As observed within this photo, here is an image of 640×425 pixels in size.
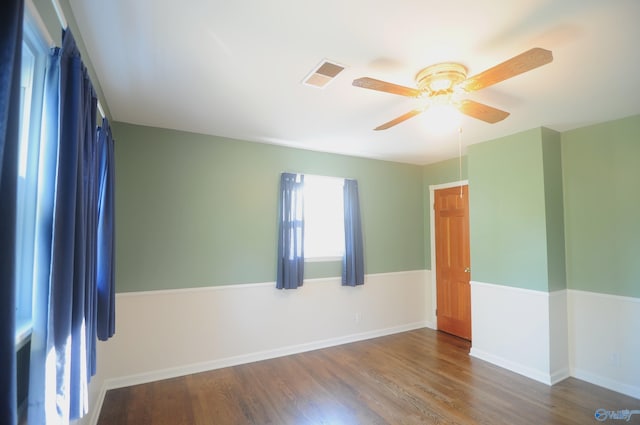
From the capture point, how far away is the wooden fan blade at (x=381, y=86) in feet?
5.91

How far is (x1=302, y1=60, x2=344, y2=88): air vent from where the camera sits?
81.8 inches

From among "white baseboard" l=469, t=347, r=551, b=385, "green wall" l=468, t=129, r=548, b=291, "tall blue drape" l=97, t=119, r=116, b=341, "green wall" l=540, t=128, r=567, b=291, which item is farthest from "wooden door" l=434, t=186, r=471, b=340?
"tall blue drape" l=97, t=119, r=116, b=341

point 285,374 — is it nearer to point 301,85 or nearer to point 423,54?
point 301,85

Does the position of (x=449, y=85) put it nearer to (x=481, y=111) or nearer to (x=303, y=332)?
(x=481, y=111)

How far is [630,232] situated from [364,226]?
9.33 ft

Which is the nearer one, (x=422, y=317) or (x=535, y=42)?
(x=535, y=42)

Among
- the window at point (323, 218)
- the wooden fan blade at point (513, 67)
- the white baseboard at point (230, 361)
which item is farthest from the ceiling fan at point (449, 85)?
the white baseboard at point (230, 361)

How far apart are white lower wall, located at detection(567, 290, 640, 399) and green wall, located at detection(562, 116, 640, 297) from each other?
5.2 inches

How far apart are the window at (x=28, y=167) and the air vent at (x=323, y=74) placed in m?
1.45

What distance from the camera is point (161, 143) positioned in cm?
332

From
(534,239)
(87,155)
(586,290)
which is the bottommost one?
(586,290)

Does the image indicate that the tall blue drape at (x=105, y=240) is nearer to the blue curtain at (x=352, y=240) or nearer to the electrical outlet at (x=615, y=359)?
the blue curtain at (x=352, y=240)

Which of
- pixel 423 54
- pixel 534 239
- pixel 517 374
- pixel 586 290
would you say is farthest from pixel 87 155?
pixel 586 290

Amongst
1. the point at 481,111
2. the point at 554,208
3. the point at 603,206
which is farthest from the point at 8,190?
the point at 603,206
